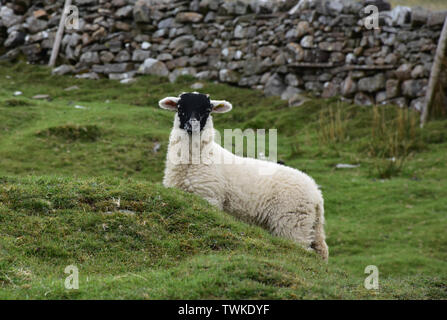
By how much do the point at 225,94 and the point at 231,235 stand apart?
47.3ft

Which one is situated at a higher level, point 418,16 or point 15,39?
point 418,16

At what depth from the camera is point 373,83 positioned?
1842 cm

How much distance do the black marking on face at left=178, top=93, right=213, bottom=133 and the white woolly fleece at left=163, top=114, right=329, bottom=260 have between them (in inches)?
16.8

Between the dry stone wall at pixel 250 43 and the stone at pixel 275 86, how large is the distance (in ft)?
0.12

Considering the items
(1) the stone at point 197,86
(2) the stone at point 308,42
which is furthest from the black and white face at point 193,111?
(1) the stone at point 197,86

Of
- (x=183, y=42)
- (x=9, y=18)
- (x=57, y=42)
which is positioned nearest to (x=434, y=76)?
(x=183, y=42)

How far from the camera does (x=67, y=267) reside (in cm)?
589

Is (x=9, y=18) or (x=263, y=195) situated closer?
(x=263, y=195)

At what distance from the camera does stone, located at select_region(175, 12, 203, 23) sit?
2311cm

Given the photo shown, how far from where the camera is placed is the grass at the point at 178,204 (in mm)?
5543

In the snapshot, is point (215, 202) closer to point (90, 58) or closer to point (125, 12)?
point (90, 58)

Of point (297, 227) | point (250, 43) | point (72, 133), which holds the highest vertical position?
point (250, 43)

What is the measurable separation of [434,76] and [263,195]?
10.9 meters
